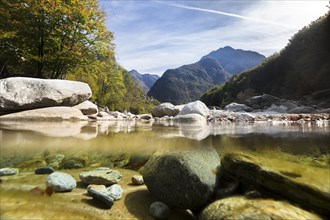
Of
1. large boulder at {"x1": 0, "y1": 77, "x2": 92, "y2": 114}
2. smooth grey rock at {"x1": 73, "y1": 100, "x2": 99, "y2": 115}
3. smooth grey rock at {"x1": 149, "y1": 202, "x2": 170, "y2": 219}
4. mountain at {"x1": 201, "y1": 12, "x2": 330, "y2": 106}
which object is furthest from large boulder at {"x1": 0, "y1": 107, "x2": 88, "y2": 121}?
mountain at {"x1": 201, "y1": 12, "x2": 330, "y2": 106}

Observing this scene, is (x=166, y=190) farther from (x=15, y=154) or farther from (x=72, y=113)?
(x=72, y=113)

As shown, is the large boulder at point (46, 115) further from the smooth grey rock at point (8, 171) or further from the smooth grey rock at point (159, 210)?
the smooth grey rock at point (159, 210)

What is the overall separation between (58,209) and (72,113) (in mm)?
11211

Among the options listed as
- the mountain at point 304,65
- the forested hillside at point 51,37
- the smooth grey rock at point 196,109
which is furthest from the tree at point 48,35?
the mountain at point 304,65

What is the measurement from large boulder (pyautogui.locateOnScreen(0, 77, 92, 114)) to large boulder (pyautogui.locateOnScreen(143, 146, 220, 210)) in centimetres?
1102

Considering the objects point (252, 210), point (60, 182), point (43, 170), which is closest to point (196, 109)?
point (43, 170)

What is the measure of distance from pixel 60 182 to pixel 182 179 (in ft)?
5.18

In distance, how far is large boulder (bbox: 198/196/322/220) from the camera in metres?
3.01

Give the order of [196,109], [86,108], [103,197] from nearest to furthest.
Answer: [103,197] < [196,109] < [86,108]

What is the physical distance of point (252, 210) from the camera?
309 centimetres

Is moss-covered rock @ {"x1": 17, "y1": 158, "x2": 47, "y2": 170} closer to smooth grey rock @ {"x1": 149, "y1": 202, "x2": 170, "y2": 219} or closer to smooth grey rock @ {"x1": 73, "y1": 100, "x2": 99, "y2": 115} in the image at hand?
smooth grey rock @ {"x1": 149, "y1": 202, "x2": 170, "y2": 219}

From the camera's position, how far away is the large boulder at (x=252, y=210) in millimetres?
3012

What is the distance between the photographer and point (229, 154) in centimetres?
432

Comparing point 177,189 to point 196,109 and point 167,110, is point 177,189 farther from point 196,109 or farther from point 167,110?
point 167,110
